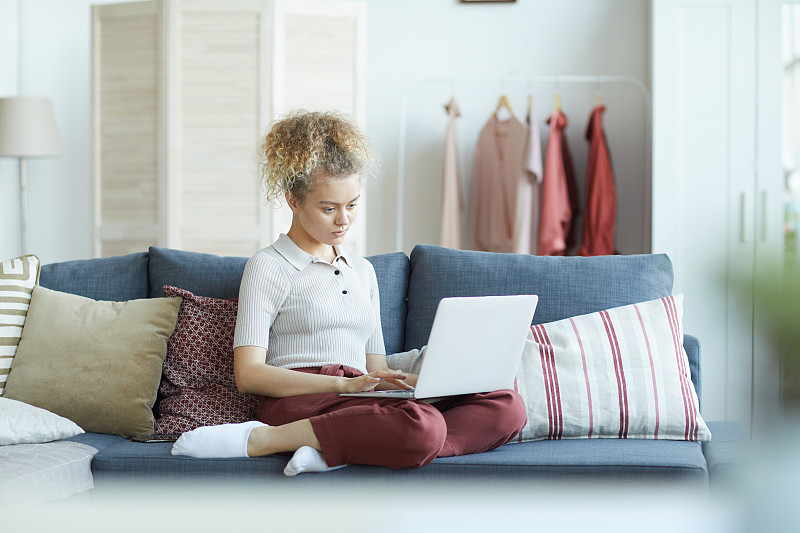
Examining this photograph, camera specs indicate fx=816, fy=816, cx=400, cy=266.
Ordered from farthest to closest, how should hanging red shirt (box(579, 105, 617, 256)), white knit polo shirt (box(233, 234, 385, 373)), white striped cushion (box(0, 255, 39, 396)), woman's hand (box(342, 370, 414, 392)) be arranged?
hanging red shirt (box(579, 105, 617, 256)) → white striped cushion (box(0, 255, 39, 396)) → white knit polo shirt (box(233, 234, 385, 373)) → woman's hand (box(342, 370, 414, 392))

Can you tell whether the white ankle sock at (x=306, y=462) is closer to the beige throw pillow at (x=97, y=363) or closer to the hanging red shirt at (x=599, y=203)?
the beige throw pillow at (x=97, y=363)

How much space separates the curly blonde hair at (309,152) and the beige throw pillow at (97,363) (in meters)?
0.43

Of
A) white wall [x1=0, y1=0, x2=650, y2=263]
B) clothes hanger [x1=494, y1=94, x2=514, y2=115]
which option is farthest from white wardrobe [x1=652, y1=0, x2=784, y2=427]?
clothes hanger [x1=494, y1=94, x2=514, y2=115]

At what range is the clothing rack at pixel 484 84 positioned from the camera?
4.07m

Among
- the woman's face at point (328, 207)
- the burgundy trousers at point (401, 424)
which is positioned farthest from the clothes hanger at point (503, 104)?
the burgundy trousers at point (401, 424)

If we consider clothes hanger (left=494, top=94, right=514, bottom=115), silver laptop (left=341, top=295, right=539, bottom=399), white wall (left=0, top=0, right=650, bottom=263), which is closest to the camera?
silver laptop (left=341, top=295, right=539, bottom=399)

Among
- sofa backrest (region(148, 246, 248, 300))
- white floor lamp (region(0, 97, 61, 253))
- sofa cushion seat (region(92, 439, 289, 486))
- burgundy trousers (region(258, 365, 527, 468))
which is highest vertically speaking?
white floor lamp (region(0, 97, 61, 253))

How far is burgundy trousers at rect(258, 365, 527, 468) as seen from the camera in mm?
1531

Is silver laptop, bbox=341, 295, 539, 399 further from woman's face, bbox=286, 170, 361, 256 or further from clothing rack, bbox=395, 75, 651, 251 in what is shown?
clothing rack, bbox=395, 75, 651, 251

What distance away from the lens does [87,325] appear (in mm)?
2000

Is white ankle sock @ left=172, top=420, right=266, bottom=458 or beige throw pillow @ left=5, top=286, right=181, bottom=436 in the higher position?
beige throw pillow @ left=5, top=286, right=181, bottom=436

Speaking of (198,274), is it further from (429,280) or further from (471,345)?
(471,345)

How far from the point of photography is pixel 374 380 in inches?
63.4

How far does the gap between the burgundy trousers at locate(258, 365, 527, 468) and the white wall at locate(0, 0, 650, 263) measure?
2704mm
